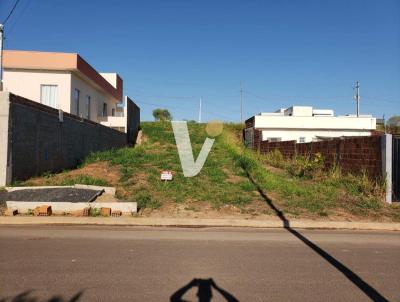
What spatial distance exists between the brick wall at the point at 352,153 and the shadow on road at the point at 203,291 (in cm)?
936

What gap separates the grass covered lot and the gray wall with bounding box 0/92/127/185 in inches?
21.8

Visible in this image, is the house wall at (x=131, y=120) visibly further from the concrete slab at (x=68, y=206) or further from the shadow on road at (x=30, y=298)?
the shadow on road at (x=30, y=298)

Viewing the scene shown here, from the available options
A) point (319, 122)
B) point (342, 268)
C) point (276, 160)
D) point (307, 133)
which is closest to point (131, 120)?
point (276, 160)

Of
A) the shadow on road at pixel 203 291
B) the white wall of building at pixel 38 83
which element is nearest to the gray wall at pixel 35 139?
the white wall of building at pixel 38 83

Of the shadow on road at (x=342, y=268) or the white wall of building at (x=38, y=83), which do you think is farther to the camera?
the white wall of building at (x=38, y=83)

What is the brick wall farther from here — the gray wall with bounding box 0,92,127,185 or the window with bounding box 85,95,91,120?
the window with bounding box 85,95,91,120

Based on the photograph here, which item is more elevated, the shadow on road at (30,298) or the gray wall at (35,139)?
the gray wall at (35,139)

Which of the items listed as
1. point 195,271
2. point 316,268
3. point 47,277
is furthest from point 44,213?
point 316,268

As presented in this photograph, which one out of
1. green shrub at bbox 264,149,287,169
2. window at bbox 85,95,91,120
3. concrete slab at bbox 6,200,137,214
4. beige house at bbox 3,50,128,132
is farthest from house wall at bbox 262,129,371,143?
concrete slab at bbox 6,200,137,214

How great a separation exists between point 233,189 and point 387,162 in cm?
464

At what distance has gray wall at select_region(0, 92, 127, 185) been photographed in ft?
37.6

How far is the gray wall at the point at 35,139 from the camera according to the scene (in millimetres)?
11461

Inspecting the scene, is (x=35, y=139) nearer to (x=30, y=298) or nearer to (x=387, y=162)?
(x=30, y=298)

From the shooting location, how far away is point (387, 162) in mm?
12180
